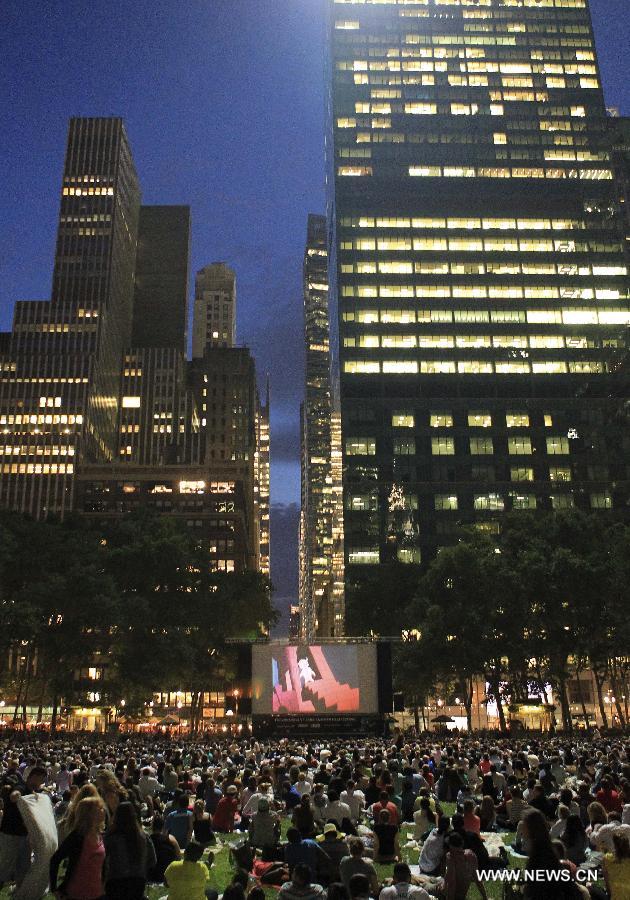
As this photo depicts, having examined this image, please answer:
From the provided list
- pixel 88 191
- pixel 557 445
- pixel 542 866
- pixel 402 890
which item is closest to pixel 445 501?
pixel 557 445

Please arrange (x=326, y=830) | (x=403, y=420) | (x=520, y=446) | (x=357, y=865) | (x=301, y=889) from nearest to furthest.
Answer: (x=301, y=889) → (x=357, y=865) → (x=326, y=830) → (x=520, y=446) → (x=403, y=420)

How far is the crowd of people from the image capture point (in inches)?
328

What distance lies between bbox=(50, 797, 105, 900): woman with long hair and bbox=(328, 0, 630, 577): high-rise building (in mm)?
98502

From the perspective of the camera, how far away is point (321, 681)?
47125 mm

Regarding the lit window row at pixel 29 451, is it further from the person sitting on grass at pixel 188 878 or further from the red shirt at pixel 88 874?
the red shirt at pixel 88 874

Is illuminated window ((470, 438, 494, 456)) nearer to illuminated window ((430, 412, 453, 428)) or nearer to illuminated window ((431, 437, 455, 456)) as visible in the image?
illuminated window ((431, 437, 455, 456))

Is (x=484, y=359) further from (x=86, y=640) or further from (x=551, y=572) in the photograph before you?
(x=86, y=640)

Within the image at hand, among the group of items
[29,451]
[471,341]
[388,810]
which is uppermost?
[471,341]

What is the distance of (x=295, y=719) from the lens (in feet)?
156

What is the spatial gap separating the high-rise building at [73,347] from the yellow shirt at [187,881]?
147897mm

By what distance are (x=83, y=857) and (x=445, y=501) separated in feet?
341

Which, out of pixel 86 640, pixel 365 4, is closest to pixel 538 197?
pixel 365 4

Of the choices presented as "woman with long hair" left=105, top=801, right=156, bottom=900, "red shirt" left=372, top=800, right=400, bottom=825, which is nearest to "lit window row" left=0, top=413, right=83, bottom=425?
"red shirt" left=372, top=800, right=400, bottom=825

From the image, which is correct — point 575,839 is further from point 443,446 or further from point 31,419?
point 31,419
